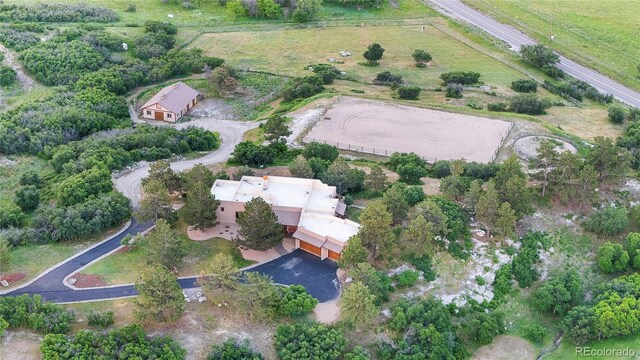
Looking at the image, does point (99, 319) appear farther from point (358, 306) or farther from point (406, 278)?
point (406, 278)

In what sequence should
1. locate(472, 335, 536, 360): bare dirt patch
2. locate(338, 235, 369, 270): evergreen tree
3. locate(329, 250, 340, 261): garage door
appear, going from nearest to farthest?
locate(472, 335, 536, 360): bare dirt patch, locate(338, 235, 369, 270): evergreen tree, locate(329, 250, 340, 261): garage door

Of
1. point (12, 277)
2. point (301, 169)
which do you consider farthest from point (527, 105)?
point (12, 277)

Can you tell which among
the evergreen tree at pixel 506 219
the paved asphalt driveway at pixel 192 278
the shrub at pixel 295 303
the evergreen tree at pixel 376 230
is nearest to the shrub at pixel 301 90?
the paved asphalt driveway at pixel 192 278

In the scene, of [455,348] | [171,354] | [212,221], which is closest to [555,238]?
[455,348]

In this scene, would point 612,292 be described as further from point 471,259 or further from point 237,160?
point 237,160

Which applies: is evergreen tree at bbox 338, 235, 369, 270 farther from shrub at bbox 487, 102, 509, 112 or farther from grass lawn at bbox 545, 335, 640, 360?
shrub at bbox 487, 102, 509, 112

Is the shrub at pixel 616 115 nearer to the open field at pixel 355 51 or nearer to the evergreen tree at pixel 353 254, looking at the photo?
the open field at pixel 355 51

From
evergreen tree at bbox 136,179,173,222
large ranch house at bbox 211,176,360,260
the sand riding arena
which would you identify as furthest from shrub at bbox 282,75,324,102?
evergreen tree at bbox 136,179,173,222
